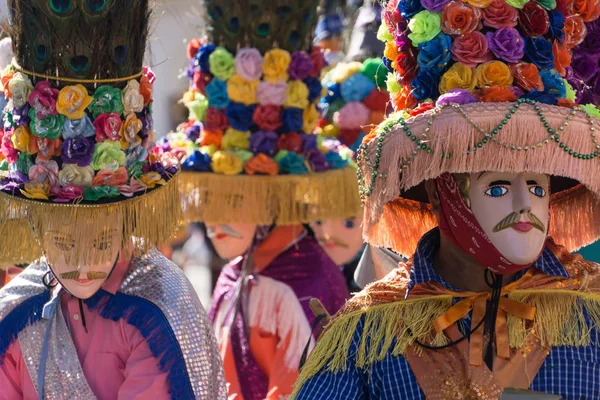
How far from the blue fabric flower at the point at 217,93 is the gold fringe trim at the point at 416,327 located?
2.47 metres

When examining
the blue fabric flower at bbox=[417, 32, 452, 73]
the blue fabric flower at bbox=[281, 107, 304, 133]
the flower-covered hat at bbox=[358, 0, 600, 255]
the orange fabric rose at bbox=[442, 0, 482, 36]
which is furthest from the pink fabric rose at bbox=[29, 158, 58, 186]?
the blue fabric flower at bbox=[281, 107, 304, 133]

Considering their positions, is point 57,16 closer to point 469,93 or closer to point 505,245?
point 469,93

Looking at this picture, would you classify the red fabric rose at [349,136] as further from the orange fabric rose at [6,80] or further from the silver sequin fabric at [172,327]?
the orange fabric rose at [6,80]

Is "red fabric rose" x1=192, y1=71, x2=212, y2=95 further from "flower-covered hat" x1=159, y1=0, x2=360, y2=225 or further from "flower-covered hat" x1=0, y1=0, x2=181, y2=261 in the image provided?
"flower-covered hat" x1=0, y1=0, x2=181, y2=261

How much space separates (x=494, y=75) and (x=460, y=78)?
101 millimetres

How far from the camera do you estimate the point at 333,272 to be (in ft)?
19.0

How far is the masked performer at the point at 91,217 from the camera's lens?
13.2ft

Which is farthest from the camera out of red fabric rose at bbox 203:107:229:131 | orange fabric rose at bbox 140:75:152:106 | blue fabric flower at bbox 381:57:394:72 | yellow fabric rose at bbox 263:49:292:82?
red fabric rose at bbox 203:107:229:131

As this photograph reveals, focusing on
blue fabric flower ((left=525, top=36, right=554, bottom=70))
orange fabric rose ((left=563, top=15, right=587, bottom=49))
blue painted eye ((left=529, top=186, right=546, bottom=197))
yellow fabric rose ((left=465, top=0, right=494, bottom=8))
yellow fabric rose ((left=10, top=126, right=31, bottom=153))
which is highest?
yellow fabric rose ((left=465, top=0, right=494, bottom=8))

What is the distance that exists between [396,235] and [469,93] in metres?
0.71

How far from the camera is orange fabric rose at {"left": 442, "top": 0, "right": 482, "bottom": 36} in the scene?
3398mm

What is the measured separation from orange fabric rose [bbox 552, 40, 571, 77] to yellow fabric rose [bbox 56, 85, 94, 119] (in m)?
1.59

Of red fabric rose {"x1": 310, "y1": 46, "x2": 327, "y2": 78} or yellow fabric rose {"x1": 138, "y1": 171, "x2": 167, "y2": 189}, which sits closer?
yellow fabric rose {"x1": 138, "y1": 171, "x2": 167, "y2": 189}

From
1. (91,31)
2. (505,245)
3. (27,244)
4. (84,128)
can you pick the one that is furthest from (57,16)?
(505,245)
